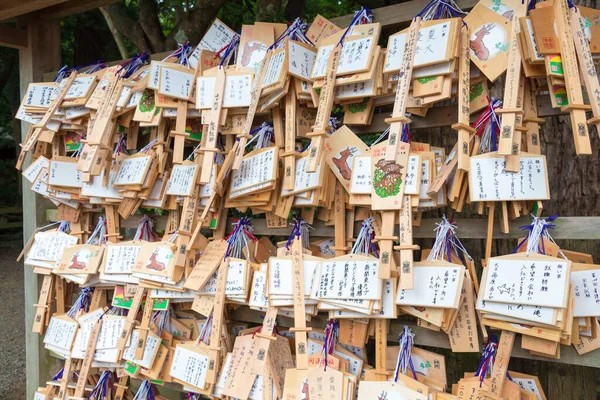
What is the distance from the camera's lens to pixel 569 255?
1.78m

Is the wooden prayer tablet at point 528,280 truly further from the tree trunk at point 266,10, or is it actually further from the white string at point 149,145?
the tree trunk at point 266,10

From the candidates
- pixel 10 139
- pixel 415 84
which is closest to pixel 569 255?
pixel 415 84

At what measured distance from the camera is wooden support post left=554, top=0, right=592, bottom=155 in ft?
5.27

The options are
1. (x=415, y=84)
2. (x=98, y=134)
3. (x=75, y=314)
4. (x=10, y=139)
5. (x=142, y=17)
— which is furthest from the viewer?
(x=10, y=139)

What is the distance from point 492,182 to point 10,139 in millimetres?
12136

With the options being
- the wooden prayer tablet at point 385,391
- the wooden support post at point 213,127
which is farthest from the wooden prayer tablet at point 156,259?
the wooden prayer tablet at point 385,391

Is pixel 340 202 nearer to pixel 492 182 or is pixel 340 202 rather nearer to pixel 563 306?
pixel 492 182

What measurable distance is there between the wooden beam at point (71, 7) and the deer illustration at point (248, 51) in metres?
1.10

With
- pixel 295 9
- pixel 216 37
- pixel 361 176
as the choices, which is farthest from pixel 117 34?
pixel 361 176

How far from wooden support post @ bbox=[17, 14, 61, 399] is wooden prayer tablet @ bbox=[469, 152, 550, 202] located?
2.80 m

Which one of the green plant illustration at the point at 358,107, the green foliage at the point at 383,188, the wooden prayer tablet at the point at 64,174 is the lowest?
the green foliage at the point at 383,188

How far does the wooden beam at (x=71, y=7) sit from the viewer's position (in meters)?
3.06


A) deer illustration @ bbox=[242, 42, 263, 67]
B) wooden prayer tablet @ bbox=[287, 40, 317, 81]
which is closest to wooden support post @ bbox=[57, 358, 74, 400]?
deer illustration @ bbox=[242, 42, 263, 67]

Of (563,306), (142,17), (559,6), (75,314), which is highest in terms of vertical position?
(142,17)
